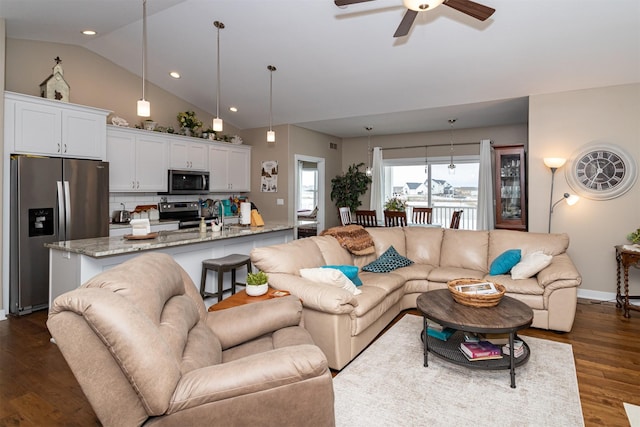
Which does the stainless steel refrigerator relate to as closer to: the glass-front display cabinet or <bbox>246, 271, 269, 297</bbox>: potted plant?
<bbox>246, 271, 269, 297</bbox>: potted plant

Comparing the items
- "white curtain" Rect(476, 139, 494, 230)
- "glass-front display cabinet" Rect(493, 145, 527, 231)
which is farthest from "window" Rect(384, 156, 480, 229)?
"glass-front display cabinet" Rect(493, 145, 527, 231)

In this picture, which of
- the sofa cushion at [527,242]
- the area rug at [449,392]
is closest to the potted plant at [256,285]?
the area rug at [449,392]

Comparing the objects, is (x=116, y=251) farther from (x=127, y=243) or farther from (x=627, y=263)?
(x=627, y=263)

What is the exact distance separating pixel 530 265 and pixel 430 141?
14.1 feet

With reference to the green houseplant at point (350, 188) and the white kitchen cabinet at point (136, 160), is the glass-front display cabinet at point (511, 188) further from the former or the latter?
the white kitchen cabinet at point (136, 160)

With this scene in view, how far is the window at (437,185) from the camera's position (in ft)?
23.8

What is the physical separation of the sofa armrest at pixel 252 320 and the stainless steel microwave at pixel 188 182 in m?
4.00

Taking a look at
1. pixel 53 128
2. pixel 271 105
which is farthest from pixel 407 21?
pixel 53 128

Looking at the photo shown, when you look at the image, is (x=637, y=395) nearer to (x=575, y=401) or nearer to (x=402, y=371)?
(x=575, y=401)

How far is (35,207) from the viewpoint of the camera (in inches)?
152

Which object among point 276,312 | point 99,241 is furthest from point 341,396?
point 99,241

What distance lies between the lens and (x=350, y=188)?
313 inches

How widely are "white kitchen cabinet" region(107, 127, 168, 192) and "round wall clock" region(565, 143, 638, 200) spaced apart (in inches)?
229

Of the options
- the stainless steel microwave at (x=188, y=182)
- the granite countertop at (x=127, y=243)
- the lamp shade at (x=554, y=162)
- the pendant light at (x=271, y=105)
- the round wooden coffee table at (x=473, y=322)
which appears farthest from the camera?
the stainless steel microwave at (x=188, y=182)
